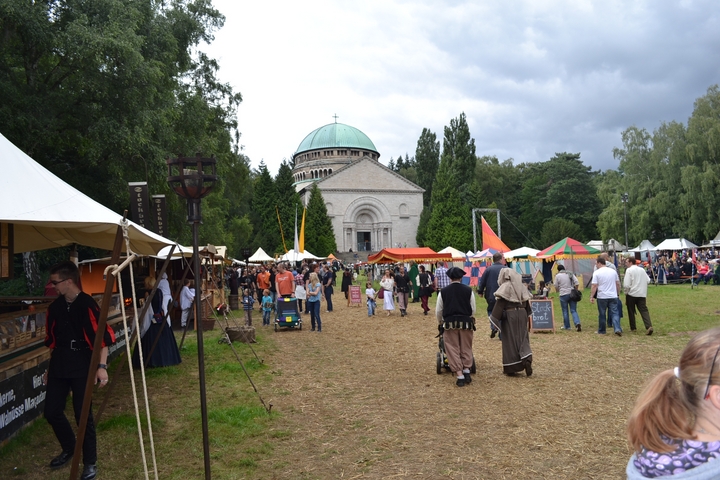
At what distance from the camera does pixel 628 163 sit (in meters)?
43.0

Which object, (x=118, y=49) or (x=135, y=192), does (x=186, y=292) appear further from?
(x=118, y=49)

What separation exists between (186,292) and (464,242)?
4732cm

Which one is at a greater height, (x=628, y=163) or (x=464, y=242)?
(x=628, y=163)

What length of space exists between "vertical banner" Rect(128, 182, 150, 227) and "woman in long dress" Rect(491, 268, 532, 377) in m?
7.33

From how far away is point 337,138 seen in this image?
257 feet

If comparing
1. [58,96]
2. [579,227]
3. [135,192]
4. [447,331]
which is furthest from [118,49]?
[579,227]

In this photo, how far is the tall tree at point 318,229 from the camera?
60.8 meters

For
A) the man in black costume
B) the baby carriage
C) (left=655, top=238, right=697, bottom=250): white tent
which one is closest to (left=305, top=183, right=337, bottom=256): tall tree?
(left=655, top=238, right=697, bottom=250): white tent

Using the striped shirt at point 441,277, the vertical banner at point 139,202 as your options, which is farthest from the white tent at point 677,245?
the vertical banner at point 139,202

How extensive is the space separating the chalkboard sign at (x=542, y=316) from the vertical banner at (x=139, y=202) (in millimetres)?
8394

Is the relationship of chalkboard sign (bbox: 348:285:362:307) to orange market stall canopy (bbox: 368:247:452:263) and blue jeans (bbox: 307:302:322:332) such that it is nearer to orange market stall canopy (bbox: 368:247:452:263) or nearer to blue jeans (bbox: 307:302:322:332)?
orange market stall canopy (bbox: 368:247:452:263)

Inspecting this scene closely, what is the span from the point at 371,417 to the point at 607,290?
673 cm

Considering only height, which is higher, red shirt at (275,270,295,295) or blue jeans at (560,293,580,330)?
red shirt at (275,270,295,295)

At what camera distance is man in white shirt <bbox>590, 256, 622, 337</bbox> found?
10914mm
